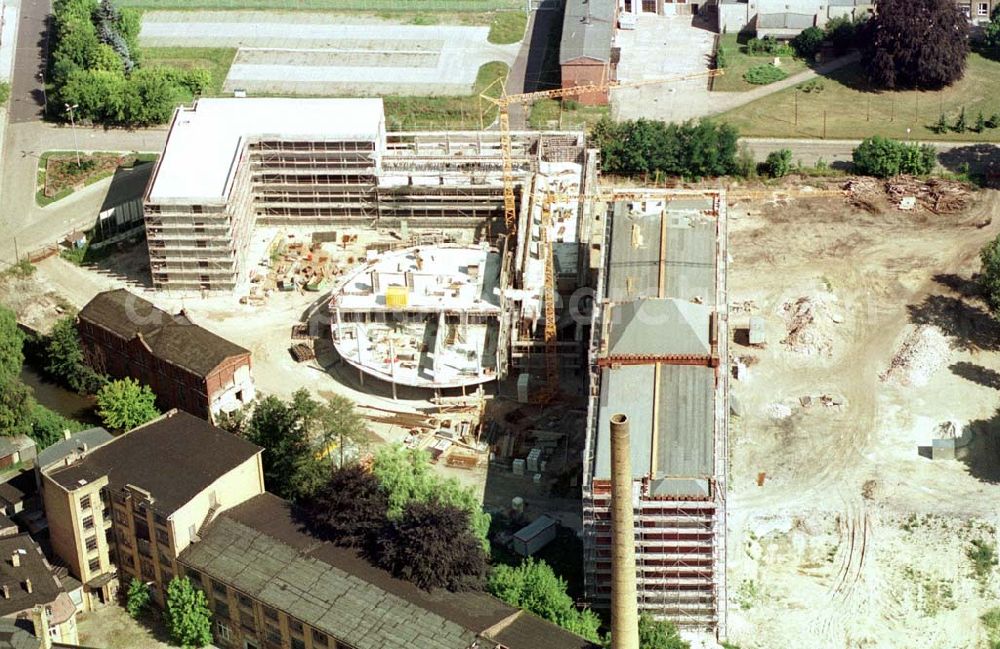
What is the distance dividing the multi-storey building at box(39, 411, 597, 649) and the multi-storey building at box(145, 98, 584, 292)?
35.6 meters

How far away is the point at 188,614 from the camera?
134000mm

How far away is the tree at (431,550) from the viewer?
130m

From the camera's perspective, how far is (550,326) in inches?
6329

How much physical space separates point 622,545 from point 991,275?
200 feet

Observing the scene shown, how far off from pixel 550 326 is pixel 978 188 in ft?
181

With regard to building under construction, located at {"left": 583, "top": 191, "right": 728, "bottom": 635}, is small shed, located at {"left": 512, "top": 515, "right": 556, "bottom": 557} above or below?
below

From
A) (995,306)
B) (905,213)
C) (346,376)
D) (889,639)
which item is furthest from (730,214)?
(889,639)

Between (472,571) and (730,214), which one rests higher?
(730,214)

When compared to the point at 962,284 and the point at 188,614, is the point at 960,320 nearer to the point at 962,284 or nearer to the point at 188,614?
the point at 962,284

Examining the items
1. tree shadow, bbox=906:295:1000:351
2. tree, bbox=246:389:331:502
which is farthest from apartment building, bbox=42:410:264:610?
tree shadow, bbox=906:295:1000:351

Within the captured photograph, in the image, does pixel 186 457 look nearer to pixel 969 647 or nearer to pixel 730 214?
pixel 969 647

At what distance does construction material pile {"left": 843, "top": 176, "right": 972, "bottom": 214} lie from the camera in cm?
18800

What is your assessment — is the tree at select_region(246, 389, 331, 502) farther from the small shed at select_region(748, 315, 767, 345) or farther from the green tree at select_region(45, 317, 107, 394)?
Answer: the small shed at select_region(748, 315, 767, 345)

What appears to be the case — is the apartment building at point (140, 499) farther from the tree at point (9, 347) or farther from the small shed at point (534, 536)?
the tree at point (9, 347)
